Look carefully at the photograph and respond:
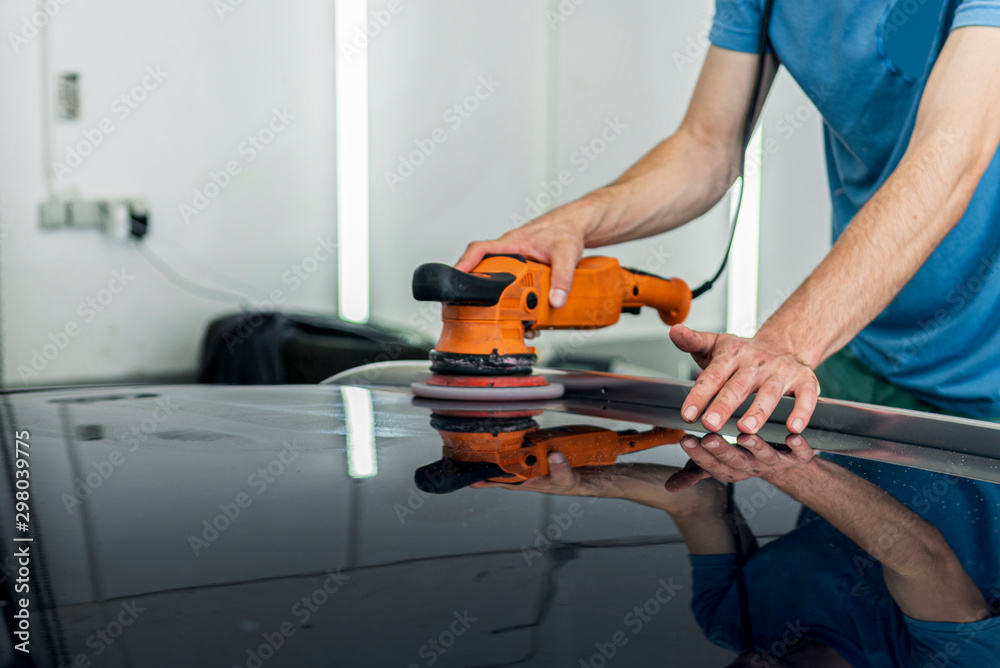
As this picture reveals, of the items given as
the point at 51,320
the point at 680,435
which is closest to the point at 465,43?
the point at 51,320

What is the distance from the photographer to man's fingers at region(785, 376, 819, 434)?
0.83 meters

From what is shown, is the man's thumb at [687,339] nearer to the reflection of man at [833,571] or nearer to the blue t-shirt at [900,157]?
the reflection of man at [833,571]

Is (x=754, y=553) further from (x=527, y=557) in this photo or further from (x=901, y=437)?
(x=901, y=437)

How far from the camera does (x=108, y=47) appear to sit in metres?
2.80

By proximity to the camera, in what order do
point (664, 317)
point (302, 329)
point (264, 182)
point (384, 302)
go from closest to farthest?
point (664, 317) < point (302, 329) < point (264, 182) < point (384, 302)

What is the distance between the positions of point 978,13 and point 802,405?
0.63m

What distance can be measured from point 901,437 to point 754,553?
0.45 m

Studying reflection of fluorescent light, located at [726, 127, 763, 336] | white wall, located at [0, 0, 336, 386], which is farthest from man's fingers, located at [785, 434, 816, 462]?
reflection of fluorescent light, located at [726, 127, 763, 336]

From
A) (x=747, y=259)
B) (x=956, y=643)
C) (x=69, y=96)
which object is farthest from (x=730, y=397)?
(x=747, y=259)

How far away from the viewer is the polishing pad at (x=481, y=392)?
3.32 ft

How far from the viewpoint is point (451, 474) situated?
63 cm

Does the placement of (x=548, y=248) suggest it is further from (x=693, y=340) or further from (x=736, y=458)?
(x=736, y=458)

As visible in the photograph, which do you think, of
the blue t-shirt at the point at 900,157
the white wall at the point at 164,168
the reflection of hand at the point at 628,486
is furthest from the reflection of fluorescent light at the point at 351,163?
the reflection of hand at the point at 628,486

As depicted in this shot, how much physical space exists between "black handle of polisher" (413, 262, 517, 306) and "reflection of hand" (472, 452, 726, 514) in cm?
38
